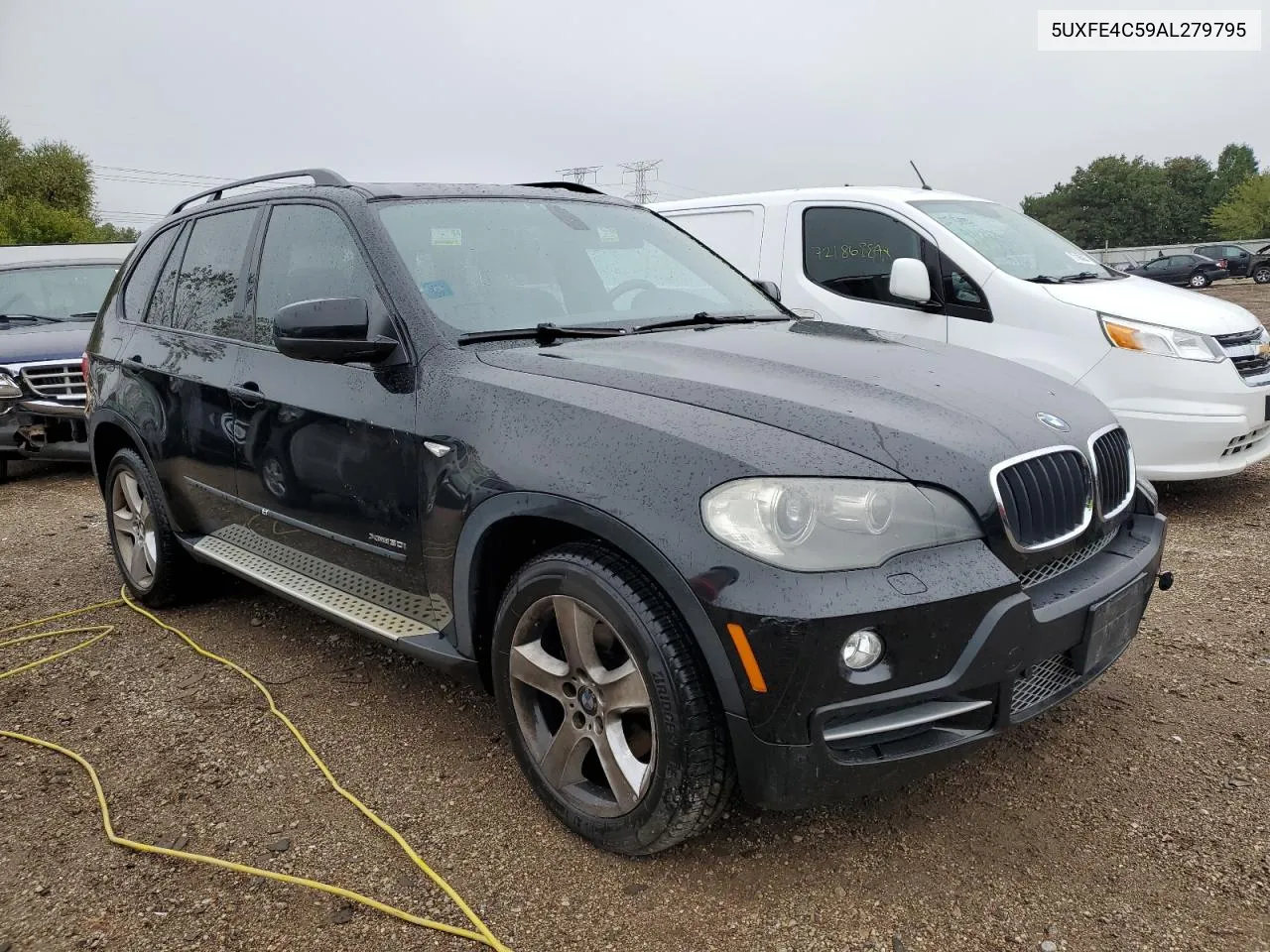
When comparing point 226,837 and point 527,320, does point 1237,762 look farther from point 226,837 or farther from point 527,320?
point 226,837

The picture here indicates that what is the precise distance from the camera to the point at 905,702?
2.06 meters

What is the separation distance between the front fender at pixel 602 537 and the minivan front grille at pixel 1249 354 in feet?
14.2

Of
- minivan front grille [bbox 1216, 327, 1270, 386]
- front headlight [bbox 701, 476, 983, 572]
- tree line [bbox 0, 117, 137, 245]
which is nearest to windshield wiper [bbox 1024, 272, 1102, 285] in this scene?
minivan front grille [bbox 1216, 327, 1270, 386]

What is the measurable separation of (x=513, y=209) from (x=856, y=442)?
178cm

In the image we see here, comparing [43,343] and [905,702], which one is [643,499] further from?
[43,343]

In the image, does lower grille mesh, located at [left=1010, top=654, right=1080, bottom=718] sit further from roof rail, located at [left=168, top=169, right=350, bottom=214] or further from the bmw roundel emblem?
roof rail, located at [left=168, top=169, right=350, bottom=214]

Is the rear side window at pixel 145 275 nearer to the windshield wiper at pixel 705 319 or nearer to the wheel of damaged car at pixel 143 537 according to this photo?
the wheel of damaged car at pixel 143 537

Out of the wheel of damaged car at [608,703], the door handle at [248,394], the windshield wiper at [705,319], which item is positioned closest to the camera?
the wheel of damaged car at [608,703]

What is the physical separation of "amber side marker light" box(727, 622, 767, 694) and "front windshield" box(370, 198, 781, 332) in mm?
1331

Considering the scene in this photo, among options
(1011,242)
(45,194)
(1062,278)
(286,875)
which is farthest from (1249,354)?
(45,194)

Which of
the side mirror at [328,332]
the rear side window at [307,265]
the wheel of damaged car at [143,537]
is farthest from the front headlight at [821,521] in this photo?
the wheel of damaged car at [143,537]

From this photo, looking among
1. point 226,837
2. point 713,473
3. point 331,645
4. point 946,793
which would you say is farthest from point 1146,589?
point 331,645

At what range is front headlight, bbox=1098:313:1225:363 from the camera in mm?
5012

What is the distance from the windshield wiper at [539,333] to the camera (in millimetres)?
2842
